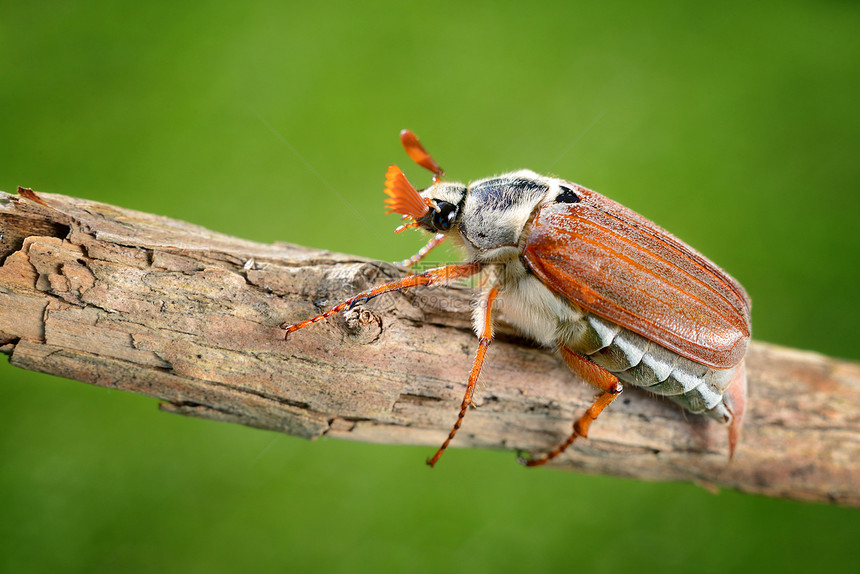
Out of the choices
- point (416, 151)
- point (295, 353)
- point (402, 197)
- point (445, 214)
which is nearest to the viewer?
point (295, 353)

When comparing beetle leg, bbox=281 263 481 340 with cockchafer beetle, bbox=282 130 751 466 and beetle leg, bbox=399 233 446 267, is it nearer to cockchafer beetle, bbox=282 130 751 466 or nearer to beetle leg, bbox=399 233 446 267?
cockchafer beetle, bbox=282 130 751 466

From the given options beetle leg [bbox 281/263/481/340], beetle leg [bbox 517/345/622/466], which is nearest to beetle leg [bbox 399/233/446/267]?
beetle leg [bbox 281/263/481/340]

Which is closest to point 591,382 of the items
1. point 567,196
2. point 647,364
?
point 647,364

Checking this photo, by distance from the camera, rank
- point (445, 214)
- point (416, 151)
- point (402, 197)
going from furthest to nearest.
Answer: point (416, 151), point (445, 214), point (402, 197)

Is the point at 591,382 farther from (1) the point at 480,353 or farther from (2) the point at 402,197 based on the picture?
(2) the point at 402,197

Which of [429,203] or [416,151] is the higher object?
[416,151]
